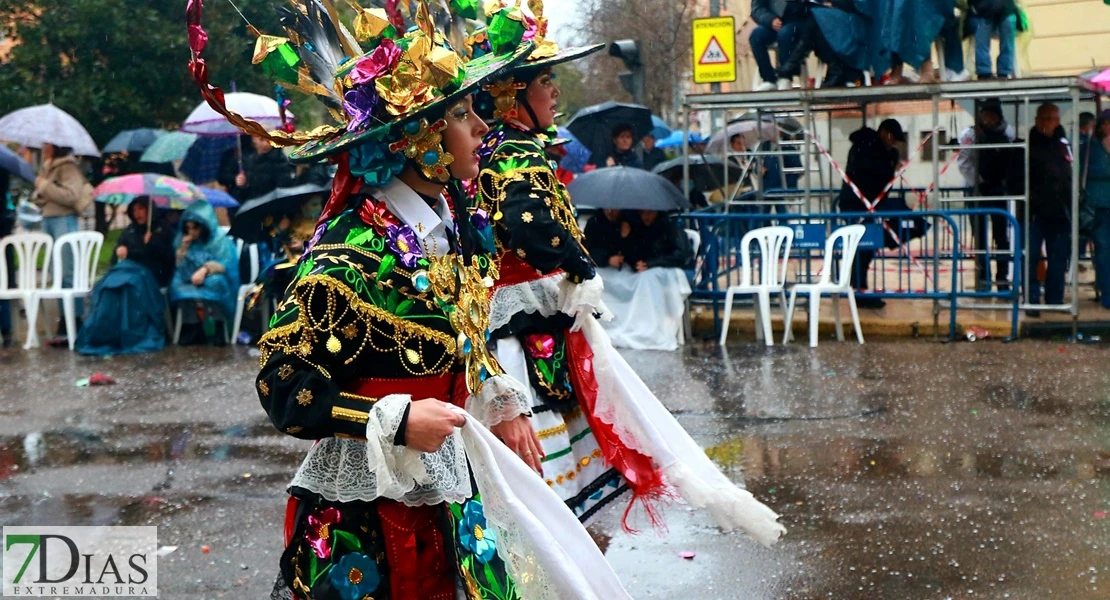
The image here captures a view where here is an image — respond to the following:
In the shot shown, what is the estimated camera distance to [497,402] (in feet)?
11.6

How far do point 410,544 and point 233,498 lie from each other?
13.0 feet

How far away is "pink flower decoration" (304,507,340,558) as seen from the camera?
10.7 ft

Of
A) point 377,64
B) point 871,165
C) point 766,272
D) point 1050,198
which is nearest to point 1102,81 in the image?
point 1050,198

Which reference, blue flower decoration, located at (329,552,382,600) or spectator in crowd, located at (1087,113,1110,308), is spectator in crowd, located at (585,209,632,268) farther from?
blue flower decoration, located at (329,552,382,600)

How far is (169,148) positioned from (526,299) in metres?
10.2

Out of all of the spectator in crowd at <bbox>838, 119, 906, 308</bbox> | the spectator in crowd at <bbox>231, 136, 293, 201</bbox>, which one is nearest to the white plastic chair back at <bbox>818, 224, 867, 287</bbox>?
the spectator in crowd at <bbox>838, 119, 906, 308</bbox>

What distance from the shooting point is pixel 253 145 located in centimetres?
1302

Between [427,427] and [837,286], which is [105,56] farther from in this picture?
[427,427]

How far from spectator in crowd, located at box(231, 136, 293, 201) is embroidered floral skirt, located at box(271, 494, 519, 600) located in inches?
278

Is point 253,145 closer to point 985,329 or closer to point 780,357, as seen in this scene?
point 780,357

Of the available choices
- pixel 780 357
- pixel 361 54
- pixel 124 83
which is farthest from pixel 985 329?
pixel 124 83

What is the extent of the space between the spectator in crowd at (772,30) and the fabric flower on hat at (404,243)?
9.35 metres

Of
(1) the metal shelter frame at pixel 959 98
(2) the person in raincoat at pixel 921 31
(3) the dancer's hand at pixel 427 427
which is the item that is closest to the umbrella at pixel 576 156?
(1) the metal shelter frame at pixel 959 98

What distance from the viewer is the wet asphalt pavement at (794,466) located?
18.3ft
